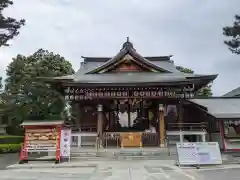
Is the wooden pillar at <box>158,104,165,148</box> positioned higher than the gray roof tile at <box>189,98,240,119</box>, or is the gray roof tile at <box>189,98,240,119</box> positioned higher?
the gray roof tile at <box>189,98,240,119</box>

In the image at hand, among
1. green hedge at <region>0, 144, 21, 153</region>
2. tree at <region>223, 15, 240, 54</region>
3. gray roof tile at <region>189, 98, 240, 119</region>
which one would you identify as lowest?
green hedge at <region>0, 144, 21, 153</region>

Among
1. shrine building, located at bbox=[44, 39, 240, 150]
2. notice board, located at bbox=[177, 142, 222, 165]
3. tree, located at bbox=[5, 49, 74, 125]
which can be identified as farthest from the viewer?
tree, located at bbox=[5, 49, 74, 125]

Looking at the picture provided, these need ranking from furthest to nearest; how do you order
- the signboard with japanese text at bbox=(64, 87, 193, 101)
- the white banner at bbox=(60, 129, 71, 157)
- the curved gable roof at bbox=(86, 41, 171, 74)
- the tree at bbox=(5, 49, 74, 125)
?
the tree at bbox=(5, 49, 74, 125) < the curved gable roof at bbox=(86, 41, 171, 74) < the signboard with japanese text at bbox=(64, 87, 193, 101) < the white banner at bbox=(60, 129, 71, 157)

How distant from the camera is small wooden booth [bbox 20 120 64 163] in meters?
13.8

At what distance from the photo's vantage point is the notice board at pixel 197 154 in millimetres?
12102

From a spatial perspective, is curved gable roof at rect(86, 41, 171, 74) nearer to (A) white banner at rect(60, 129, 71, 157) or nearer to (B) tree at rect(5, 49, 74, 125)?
(A) white banner at rect(60, 129, 71, 157)

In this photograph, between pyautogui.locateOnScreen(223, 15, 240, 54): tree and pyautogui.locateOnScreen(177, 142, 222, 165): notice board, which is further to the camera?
pyautogui.locateOnScreen(223, 15, 240, 54): tree

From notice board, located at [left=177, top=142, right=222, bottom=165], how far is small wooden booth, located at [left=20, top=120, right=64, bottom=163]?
6.44 metres

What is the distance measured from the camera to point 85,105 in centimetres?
1959

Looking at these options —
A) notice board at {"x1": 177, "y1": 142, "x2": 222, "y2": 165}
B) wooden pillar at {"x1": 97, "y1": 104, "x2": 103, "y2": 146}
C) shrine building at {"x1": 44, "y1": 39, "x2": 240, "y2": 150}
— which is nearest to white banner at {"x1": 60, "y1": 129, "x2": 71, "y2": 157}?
shrine building at {"x1": 44, "y1": 39, "x2": 240, "y2": 150}

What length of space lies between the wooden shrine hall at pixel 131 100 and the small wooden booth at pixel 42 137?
3.54m

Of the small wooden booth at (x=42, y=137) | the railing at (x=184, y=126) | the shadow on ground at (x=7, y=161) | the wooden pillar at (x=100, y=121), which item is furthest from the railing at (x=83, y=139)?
the railing at (x=184, y=126)

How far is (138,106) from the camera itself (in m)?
19.4

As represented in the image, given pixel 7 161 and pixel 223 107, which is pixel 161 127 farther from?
pixel 7 161
